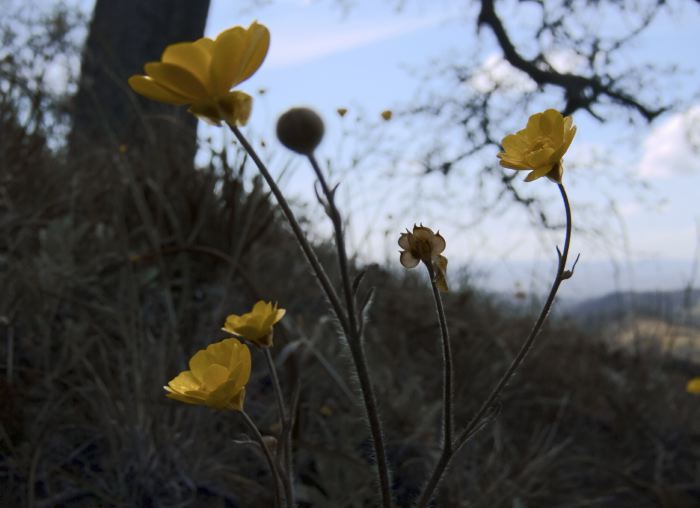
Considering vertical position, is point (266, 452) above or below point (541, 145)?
below

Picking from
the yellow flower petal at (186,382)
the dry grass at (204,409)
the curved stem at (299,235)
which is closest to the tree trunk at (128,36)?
the dry grass at (204,409)

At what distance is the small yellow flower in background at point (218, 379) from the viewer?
0.61m

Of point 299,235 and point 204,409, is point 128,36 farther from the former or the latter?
point 299,235

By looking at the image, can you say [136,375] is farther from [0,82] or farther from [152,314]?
[0,82]

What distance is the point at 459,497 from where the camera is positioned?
1.51 m

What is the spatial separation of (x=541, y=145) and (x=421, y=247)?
0.15m

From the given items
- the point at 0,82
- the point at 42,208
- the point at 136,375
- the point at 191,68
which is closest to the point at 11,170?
the point at 42,208

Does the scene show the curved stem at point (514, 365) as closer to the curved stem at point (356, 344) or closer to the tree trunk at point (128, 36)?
the curved stem at point (356, 344)

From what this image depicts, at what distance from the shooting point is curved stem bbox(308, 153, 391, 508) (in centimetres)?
55

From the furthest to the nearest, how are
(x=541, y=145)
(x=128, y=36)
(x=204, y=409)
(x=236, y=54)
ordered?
(x=128, y=36), (x=204, y=409), (x=541, y=145), (x=236, y=54)

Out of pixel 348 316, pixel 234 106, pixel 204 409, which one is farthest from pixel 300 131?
pixel 204 409

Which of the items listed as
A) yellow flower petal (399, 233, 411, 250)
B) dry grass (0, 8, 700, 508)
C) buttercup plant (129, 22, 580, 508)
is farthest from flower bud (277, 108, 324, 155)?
dry grass (0, 8, 700, 508)

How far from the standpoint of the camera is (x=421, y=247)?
0.64 m

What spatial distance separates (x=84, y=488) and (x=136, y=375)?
0.75ft
